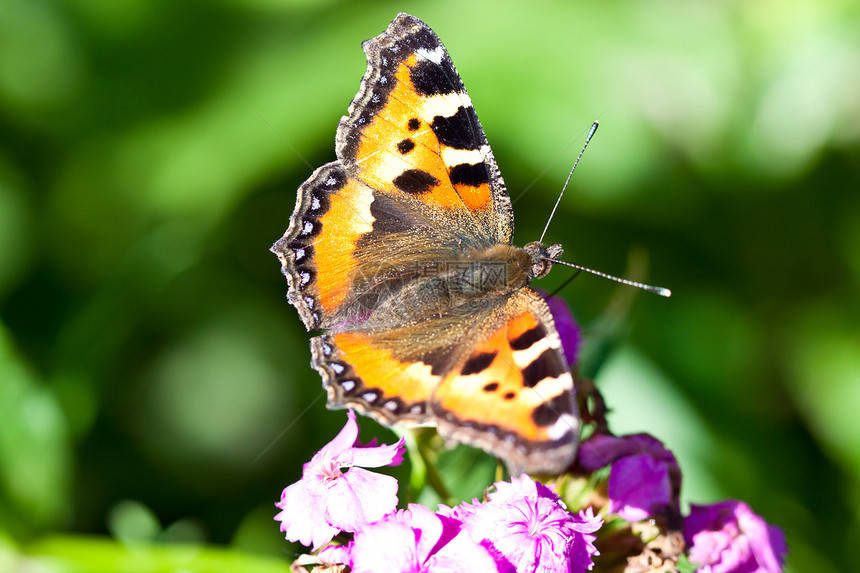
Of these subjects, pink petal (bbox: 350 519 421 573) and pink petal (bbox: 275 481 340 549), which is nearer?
pink petal (bbox: 350 519 421 573)

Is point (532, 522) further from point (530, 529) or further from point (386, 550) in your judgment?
point (386, 550)

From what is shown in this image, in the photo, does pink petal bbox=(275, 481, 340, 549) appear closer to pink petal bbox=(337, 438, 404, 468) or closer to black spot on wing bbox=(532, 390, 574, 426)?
pink petal bbox=(337, 438, 404, 468)

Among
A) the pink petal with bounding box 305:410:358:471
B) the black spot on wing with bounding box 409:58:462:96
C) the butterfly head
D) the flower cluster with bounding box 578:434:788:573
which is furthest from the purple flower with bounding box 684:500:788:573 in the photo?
the black spot on wing with bounding box 409:58:462:96

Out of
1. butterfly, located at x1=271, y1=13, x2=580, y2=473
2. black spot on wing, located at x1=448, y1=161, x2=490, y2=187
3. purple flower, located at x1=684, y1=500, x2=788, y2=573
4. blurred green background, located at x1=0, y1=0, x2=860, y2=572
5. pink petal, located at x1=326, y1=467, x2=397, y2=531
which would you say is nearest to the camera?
pink petal, located at x1=326, y1=467, x2=397, y2=531

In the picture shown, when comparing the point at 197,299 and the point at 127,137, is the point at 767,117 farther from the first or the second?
the point at 127,137

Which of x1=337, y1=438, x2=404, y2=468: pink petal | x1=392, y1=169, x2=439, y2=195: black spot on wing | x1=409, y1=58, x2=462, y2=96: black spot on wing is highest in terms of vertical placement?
x1=409, y1=58, x2=462, y2=96: black spot on wing

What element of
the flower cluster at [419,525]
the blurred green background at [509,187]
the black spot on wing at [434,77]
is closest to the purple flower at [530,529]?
the flower cluster at [419,525]

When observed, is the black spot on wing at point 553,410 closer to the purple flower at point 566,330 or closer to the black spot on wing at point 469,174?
the purple flower at point 566,330
